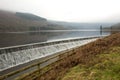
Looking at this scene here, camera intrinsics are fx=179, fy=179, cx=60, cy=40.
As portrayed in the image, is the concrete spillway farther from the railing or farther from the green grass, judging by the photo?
the green grass

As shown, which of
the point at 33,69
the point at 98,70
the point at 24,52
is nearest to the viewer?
the point at 98,70

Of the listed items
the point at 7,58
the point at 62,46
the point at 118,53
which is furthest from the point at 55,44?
the point at 118,53

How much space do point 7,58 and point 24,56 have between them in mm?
3583

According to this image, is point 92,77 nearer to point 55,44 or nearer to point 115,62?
point 115,62

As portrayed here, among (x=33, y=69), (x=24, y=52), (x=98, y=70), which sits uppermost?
(x=98, y=70)

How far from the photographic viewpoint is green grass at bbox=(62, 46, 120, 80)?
29.1 ft

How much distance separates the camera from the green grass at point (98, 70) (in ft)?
29.1

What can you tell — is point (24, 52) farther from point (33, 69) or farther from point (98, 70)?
point (98, 70)

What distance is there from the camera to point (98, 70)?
9.56 metres

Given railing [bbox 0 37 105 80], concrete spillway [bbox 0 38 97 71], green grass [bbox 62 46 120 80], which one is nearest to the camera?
green grass [bbox 62 46 120 80]

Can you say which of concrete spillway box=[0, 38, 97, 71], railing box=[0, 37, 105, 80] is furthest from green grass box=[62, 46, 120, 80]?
concrete spillway box=[0, 38, 97, 71]

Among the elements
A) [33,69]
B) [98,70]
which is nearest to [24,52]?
[33,69]

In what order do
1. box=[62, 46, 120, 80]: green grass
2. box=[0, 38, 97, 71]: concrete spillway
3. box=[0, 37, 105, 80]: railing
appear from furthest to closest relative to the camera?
box=[0, 38, 97, 71]: concrete spillway < box=[0, 37, 105, 80]: railing < box=[62, 46, 120, 80]: green grass

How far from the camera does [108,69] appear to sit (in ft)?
31.2
